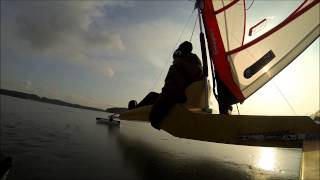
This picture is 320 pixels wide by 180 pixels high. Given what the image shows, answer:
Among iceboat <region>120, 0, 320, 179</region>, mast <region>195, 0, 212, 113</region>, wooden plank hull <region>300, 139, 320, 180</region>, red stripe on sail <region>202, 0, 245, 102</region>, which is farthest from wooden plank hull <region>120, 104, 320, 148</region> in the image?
wooden plank hull <region>300, 139, 320, 180</region>

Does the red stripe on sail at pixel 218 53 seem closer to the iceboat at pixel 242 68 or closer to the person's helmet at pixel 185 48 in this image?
the iceboat at pixel 242 68

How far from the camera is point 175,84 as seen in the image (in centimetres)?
677

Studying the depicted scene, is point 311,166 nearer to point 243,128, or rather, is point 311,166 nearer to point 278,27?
point 243,128

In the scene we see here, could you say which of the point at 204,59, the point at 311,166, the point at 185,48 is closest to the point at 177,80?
the point at 204,59

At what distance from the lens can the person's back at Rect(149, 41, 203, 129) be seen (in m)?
6.67

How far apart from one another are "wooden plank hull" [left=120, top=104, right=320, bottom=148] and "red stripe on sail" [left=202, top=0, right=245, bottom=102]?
4.71 ft

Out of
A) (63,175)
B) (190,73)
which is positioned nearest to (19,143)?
(63,175)

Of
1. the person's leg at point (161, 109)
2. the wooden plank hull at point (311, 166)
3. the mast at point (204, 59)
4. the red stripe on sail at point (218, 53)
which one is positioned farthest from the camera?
the mast at point (204, 59)

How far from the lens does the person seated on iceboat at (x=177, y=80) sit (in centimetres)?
667

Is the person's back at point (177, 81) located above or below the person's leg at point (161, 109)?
above

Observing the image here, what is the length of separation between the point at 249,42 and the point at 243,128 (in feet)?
8.04

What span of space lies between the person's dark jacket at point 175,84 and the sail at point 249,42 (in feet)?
2.10

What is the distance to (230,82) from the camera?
7039 mm

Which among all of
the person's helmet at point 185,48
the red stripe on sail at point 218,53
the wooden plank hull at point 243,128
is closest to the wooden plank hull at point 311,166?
the wooden plank hull at point 243,128
